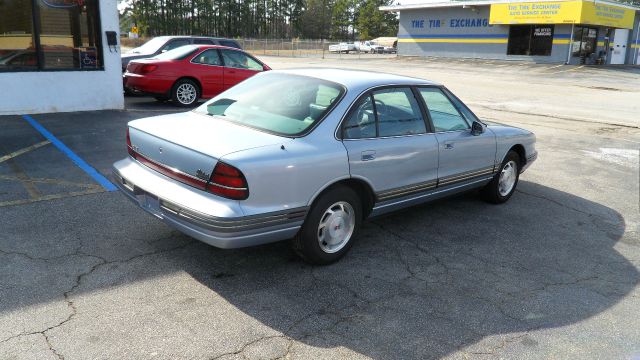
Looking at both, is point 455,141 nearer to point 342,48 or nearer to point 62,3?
point 62,3

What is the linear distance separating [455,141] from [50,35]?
28.7 feet

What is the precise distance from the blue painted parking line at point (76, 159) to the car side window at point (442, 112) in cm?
347

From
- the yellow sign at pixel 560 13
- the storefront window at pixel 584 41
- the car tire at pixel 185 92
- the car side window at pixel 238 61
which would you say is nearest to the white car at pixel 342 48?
the yellow sign at pixel 560 13

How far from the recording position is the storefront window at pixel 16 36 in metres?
9.80

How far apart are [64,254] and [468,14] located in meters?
41.7

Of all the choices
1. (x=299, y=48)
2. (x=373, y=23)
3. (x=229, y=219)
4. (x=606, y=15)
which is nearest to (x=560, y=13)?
(x=606, y=15)

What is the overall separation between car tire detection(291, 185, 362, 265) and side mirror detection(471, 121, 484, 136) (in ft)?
5.44

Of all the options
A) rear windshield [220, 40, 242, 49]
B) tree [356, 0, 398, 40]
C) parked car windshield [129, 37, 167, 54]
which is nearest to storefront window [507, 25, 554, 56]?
rear windshield [220, 40, 242, 49]

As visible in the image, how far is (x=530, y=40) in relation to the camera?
38.5 metres

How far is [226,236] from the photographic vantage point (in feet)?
11.1

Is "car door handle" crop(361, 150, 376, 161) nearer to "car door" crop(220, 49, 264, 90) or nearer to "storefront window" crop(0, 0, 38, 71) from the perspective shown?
"car door" crop(220, 49, 264, 90)

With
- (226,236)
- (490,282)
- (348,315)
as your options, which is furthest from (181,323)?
(490,282)

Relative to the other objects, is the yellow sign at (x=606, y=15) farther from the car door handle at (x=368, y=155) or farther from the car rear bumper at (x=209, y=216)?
the car rear bumper at (x=209, y=216)

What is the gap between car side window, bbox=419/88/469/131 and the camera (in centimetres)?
488
